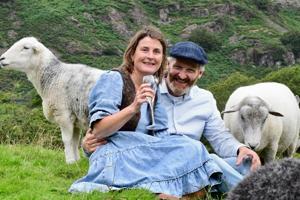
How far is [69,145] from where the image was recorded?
8.82m

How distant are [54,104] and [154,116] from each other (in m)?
3.88

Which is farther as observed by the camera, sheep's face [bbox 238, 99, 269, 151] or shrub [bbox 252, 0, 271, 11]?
shrub [bbox 252, 0, 271, 11]

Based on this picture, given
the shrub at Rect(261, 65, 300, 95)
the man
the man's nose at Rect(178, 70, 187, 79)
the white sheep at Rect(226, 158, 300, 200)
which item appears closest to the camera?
the white sheep at Rect(226, 158, 300, 200)

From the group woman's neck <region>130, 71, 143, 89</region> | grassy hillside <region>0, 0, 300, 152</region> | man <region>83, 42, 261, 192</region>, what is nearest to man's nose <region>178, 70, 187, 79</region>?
man <region>83, 42, 261, 192</region>

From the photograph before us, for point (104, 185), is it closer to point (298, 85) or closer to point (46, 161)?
point (46, 161)

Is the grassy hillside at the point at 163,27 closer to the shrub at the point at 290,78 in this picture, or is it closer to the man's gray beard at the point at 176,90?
the shrub at the point at 290,78

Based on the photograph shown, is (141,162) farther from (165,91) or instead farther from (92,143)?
(165,91)

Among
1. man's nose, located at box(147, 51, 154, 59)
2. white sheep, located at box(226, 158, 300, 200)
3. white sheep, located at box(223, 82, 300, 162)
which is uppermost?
man's nose, located at box(147, 51, 154, 59)

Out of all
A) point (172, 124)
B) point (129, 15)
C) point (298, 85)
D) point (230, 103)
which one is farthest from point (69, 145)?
point (129, 15)

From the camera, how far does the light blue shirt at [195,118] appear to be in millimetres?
5812

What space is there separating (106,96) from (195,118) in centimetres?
112

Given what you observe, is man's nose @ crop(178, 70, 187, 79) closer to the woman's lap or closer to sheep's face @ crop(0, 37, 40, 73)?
the woman's lap

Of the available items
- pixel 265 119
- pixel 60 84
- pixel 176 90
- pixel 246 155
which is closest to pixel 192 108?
pixel 176 90

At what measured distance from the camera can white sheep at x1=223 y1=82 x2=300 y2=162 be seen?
7.51 metres
